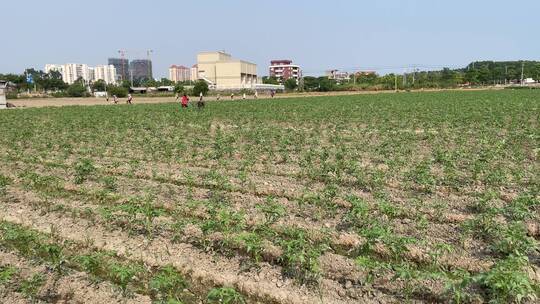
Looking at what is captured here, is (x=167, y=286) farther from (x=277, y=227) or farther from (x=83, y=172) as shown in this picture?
(x=83, y=172)

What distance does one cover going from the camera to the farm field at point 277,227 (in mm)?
4652

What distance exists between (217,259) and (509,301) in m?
3.14

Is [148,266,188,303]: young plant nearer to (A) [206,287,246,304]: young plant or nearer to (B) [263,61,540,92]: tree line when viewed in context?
(A) [206,287,246,304]: young plant

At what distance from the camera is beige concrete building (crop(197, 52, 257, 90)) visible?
145000 mm

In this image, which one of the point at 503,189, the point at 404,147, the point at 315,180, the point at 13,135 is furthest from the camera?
the point at 13,135

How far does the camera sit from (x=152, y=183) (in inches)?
357

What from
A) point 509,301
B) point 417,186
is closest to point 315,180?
point 417,186

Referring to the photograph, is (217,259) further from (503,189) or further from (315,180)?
(503,189)

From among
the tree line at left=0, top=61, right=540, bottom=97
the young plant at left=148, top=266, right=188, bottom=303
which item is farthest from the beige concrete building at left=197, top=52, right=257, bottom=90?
the young plant at left=148, top=266, right=188, bottom=303

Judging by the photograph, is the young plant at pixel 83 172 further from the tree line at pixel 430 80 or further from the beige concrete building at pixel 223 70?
the beige concrete building at pixel 223 70

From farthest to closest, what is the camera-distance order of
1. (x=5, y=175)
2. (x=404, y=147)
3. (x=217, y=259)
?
(x=404, y=147) → (x=5, y=175) → (x=217, y=259)

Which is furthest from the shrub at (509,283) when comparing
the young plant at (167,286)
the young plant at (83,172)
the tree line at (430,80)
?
the tree line at (430,80)

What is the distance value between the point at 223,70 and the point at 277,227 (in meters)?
144

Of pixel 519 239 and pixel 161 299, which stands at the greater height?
pixel 519 239
